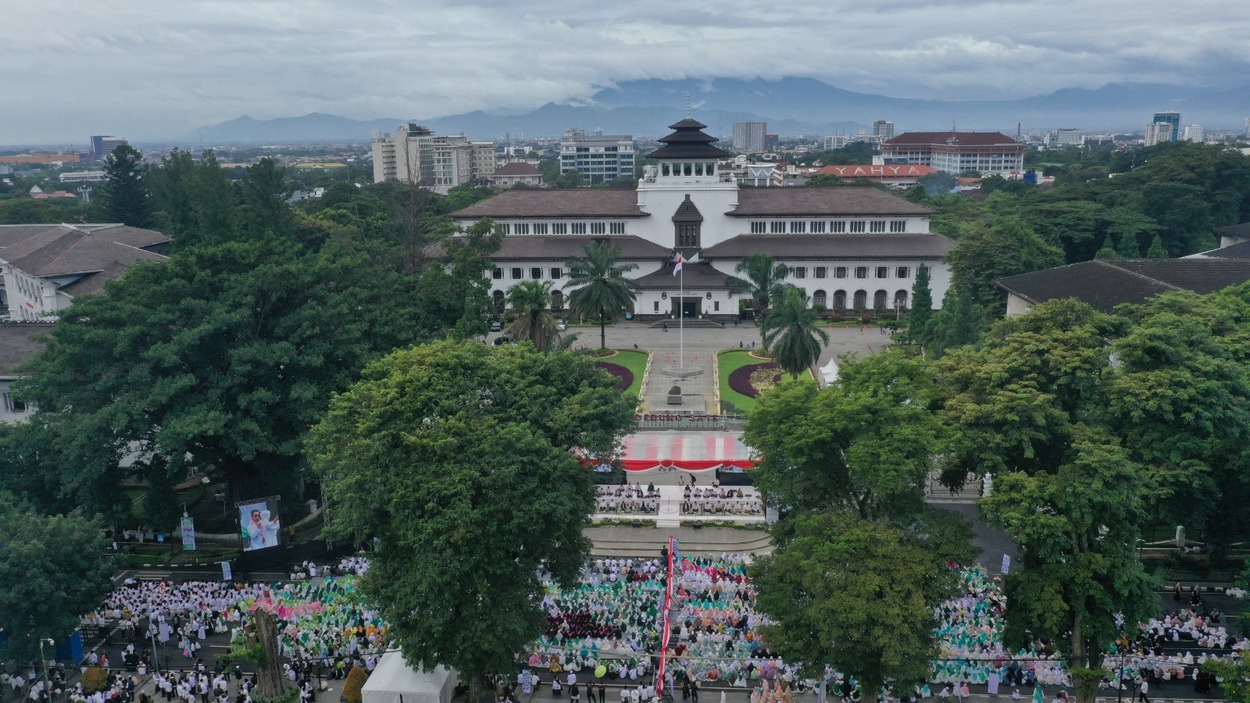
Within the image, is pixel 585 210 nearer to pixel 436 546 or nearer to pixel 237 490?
pixel 237 490

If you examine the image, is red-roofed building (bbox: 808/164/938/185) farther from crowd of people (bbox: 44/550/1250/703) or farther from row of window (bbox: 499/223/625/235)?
crowd of people (bbox: 44/550/1250/703)

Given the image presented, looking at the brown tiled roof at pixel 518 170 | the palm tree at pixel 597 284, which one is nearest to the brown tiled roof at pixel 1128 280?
the palm tree at pixel 597 284

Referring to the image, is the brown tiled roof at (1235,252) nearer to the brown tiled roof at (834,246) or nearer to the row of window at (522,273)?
the brown tiled roof at (834,246)

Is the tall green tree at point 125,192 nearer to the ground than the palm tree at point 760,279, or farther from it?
farther from it

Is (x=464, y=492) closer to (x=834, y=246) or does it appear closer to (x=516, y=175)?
(x=834, y=246)

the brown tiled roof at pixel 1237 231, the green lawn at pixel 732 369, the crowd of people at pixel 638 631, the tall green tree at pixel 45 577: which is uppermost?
the brown tiled roof at pixel 1237 231
